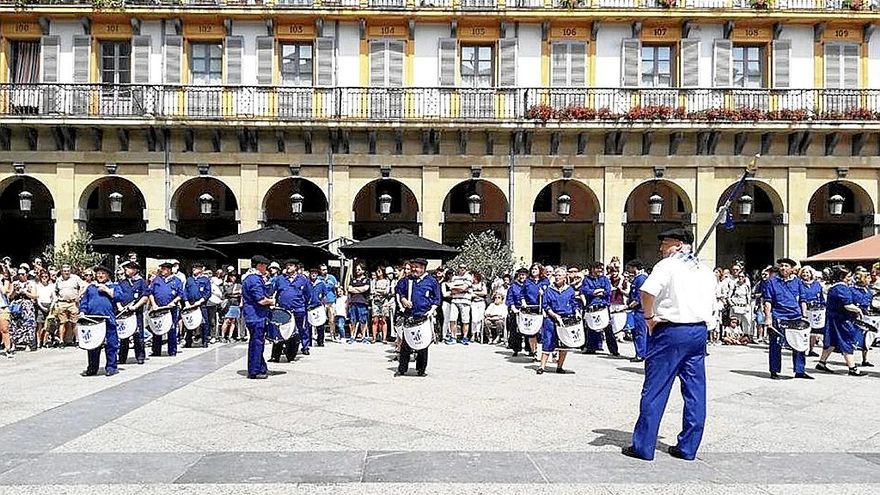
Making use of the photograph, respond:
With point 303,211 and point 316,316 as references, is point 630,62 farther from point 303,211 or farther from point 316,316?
point 316,316

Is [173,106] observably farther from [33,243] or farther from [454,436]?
[454,436]

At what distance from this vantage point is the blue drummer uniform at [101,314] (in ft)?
→ 41.2

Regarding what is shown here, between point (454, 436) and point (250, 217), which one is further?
point (250, 217)

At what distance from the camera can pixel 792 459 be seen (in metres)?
7.19

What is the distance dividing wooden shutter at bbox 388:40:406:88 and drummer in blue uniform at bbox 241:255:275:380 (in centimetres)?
1451

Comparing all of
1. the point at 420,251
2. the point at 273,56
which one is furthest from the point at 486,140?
the point at 420,251

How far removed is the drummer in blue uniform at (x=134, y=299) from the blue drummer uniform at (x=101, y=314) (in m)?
0.96

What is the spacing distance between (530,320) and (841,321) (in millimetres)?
5012

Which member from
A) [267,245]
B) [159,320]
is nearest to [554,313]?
[159,320]

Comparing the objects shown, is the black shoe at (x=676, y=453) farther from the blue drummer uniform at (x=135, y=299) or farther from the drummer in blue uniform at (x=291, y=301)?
the blue drummer uniform at (x=135, y=299)

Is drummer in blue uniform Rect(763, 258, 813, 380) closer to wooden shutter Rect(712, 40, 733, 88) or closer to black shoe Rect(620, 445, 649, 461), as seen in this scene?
black shoe Rect(620, 445, 649, 461)

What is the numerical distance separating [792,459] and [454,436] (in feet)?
9.77

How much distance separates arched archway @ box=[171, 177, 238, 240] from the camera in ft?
92.4

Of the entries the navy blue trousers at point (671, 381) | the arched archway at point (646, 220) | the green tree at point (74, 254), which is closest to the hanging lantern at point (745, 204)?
the arched archway at point (646, 220)
